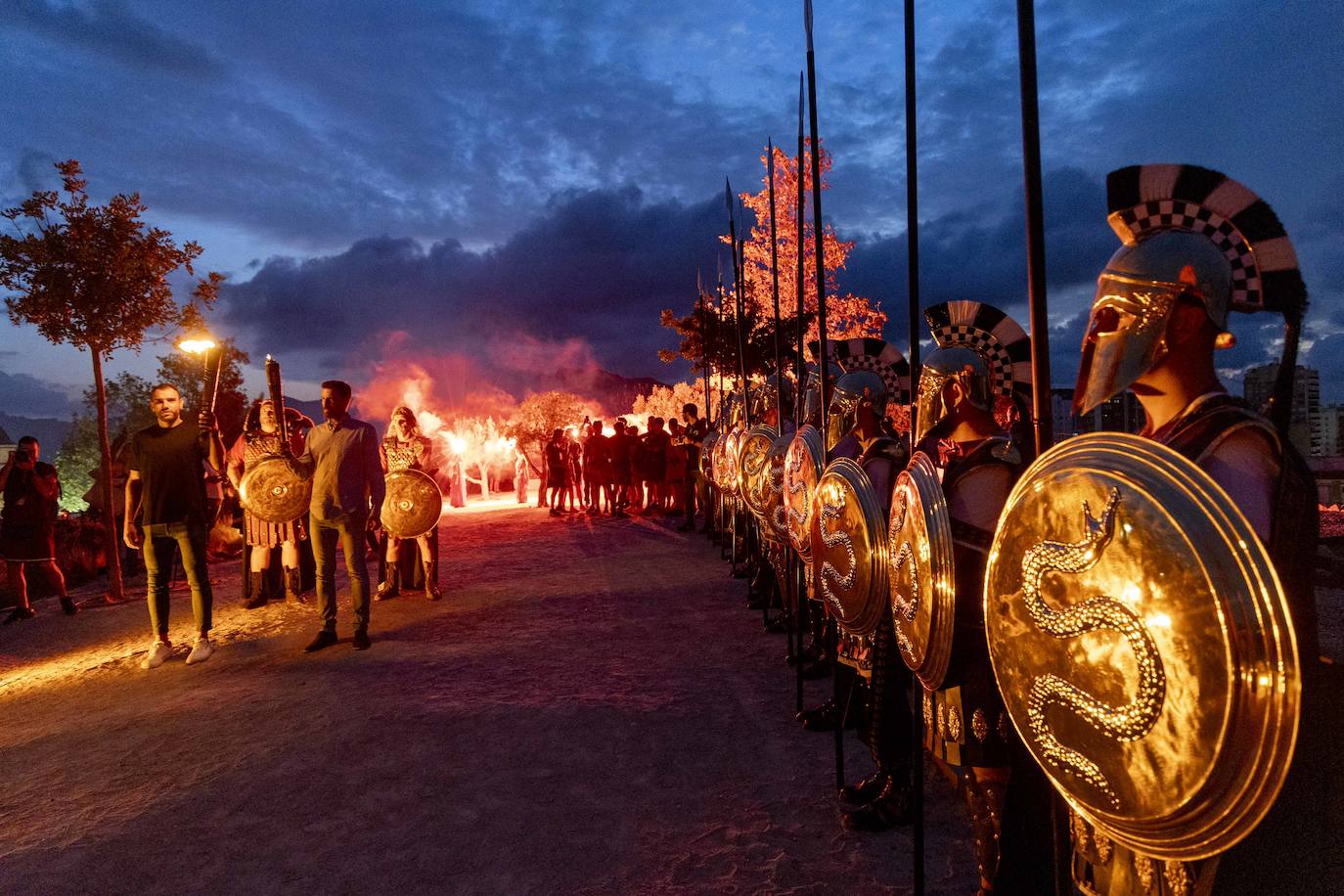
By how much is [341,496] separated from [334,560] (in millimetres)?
611

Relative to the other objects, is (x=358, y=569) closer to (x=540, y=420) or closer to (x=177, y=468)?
(x=177, y=468)

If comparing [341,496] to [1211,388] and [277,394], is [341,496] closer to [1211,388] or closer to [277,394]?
[277,394]

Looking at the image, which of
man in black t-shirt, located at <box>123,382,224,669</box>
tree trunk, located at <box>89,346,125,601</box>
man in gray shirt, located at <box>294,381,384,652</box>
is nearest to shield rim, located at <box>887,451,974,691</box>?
man in gray shirt, located at <box>294,381,384,652</box>

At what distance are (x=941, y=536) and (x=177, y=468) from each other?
6061mm

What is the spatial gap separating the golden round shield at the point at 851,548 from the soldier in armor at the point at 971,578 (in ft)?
0.90

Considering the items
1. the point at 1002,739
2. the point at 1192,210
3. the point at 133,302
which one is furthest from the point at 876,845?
the point at 133,302

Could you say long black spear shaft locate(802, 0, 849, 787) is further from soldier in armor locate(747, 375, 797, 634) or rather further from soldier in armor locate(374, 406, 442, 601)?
soldier in armor locate(374, 406, 442, 601)

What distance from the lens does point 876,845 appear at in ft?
9.42

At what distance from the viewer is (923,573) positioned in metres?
1.92

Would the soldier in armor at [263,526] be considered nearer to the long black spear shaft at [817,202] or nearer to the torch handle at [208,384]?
the torch handle at [208,384]

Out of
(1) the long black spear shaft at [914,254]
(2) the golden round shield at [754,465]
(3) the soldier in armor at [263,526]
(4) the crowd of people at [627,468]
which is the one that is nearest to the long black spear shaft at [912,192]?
(1) the long black spear shaft at [914,254]

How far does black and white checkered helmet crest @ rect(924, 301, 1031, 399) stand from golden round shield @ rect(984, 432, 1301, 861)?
2.29 m

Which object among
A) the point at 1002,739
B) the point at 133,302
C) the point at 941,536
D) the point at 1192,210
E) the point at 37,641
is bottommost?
the point at 37,641

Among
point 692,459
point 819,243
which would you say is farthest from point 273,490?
point 692,459
